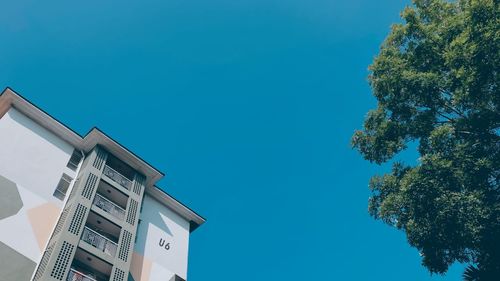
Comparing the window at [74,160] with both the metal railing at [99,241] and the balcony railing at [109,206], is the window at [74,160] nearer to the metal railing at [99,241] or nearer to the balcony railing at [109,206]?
the balcony railing at [109,206]

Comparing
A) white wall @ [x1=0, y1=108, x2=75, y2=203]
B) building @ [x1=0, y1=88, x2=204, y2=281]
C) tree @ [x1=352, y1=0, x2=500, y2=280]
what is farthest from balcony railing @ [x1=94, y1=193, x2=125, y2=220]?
tree @ [x1=352, y1=0, x2=500, y2=280]

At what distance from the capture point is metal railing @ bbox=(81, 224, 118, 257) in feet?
78.7

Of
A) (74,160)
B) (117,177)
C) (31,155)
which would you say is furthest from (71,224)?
(74,160)

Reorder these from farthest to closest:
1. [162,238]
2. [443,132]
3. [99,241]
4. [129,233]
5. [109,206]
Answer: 1. [162,238]
2. [109,206]
3. [129,233]
4. [99,241]
5. [443,132]

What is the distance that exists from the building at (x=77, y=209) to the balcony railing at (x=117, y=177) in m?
0.09

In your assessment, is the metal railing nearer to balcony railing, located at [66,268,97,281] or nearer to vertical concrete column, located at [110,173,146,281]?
vertical concrete column, located at [110,173,146,281]

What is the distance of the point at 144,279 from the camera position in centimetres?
2628

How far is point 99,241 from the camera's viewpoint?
24.5m

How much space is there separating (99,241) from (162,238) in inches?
258

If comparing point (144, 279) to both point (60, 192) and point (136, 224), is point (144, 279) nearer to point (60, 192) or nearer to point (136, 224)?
point (136, 224)

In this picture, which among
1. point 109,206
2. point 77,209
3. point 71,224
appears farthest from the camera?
point 109,206

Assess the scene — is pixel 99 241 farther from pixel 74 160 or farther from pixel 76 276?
pixel 74 160

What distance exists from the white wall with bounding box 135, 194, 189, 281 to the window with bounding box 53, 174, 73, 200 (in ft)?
19.3

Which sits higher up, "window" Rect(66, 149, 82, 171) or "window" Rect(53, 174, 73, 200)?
"window" Rect(66, 149, 82, 171)
